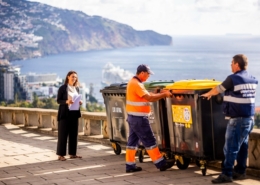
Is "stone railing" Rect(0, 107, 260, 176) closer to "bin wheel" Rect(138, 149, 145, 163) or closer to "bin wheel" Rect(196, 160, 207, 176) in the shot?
"bin wheel" Rect(196, 160, 207, 176)

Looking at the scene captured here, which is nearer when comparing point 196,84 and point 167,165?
point 196,84

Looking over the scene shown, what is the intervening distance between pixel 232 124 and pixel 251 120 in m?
0.27

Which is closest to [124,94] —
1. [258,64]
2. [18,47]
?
[258,64]

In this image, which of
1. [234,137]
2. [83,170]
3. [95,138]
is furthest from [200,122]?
[95,138]

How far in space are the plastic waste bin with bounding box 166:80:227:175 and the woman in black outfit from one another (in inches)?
102

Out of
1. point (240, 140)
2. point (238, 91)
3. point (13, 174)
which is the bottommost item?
point (13, 174)

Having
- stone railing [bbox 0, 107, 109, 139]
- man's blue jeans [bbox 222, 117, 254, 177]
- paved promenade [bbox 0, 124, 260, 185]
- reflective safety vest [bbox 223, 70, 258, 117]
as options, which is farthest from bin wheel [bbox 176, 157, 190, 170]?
stone railing [bbox 0, 107, 109, 139]

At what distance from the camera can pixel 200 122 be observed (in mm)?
8562

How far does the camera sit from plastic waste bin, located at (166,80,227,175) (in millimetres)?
8602

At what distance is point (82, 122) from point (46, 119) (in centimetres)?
176

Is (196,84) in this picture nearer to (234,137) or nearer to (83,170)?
(234,137)

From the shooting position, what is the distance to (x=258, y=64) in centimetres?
17612

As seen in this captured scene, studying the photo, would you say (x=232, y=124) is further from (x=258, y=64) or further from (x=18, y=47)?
(x=18, y=47)

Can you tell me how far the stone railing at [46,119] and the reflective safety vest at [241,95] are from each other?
17.3 feet
